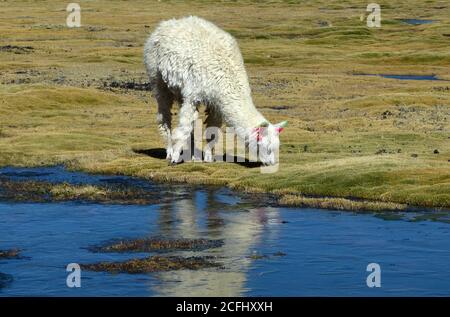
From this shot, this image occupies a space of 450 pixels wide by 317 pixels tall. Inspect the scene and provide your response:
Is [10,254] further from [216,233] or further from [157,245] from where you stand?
[216,233]

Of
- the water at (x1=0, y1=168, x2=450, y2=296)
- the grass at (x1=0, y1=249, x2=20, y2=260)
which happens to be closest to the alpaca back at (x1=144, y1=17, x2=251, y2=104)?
the water at (x1=0, y1=168, x2=450, y2=296)

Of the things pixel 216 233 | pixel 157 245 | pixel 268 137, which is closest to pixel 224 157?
pixel 268 137

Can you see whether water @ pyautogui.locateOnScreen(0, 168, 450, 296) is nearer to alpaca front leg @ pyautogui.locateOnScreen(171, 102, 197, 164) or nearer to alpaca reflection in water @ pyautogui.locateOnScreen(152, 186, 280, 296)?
alpaca reflection in water @ pyautogui.locateOnScreen(152, 186, 280, 296)

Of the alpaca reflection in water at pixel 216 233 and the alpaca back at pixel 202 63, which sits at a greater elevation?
the alpaca back at pixel 202 63

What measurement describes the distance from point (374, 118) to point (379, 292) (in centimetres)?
A: 3153

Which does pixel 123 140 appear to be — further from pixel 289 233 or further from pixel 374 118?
pixel 289 233

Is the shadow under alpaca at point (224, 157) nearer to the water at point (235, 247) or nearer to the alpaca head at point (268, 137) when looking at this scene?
the alpaca head at point (268, 137)

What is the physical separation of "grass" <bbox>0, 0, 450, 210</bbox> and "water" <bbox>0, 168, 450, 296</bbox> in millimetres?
2347

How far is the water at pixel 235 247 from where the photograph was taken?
658 inches

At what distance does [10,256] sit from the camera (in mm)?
19125

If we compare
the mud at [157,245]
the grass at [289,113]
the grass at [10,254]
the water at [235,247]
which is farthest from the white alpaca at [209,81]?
the grass at [10,254]

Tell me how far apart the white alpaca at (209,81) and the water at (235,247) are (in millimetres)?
2316

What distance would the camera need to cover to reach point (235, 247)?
20.0 metres

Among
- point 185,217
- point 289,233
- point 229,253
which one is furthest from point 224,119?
point 229,253
